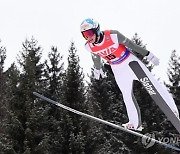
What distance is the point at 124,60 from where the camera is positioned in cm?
529

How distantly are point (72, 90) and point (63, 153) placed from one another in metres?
2.54

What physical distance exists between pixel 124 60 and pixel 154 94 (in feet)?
2.01

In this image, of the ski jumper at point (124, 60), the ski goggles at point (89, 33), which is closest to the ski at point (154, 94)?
the ski jumper at point (124, 60)

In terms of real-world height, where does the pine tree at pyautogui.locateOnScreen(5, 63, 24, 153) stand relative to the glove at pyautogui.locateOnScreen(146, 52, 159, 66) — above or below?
above

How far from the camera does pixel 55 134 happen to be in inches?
645

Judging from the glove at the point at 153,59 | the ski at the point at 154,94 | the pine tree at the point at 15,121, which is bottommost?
the ski at the point at 154,94

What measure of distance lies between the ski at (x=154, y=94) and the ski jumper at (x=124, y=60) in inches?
1.6

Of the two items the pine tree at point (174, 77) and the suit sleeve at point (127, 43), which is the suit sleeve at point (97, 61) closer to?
the suit sleeve at point (127, 43)

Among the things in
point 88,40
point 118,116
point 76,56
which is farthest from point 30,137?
point 88,40

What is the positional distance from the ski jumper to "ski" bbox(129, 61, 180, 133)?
1.6 inches

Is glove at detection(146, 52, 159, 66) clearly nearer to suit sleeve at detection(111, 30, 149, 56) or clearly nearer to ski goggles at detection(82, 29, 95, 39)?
suit sleeve at detection(111, 30, 149, 56)

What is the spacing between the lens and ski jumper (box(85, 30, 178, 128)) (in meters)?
5.15

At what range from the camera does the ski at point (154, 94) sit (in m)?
5.00

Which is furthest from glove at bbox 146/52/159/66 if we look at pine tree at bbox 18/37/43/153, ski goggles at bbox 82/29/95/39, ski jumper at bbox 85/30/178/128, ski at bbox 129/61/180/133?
pine tree at bbox 18/37/43/153
